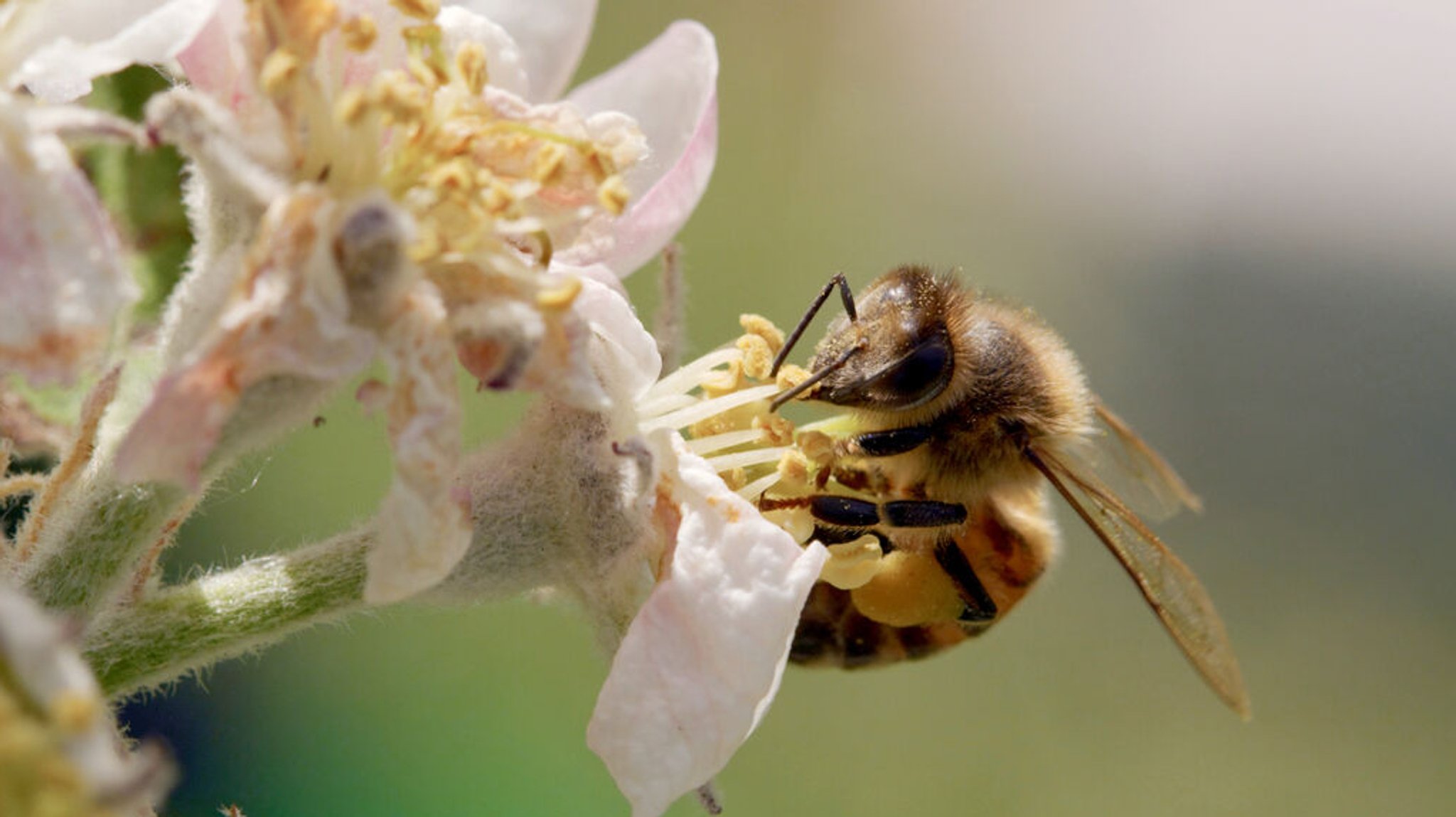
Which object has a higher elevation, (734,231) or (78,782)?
(78,782)

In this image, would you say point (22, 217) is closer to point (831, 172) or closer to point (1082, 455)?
point (1082, 455)

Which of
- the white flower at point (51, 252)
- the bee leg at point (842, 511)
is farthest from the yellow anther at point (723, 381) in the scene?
the white flower at point (51, 252)

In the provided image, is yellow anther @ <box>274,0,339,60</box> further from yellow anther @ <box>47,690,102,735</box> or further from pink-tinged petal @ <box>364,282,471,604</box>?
yellow anther @ <box>47,690,102,735</box>

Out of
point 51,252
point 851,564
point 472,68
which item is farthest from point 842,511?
point 51,252

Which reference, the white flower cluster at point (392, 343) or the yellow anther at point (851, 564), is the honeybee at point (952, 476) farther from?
the white flower cluster at point (392, 343)

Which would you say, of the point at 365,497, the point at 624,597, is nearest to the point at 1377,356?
the point at 365,497
